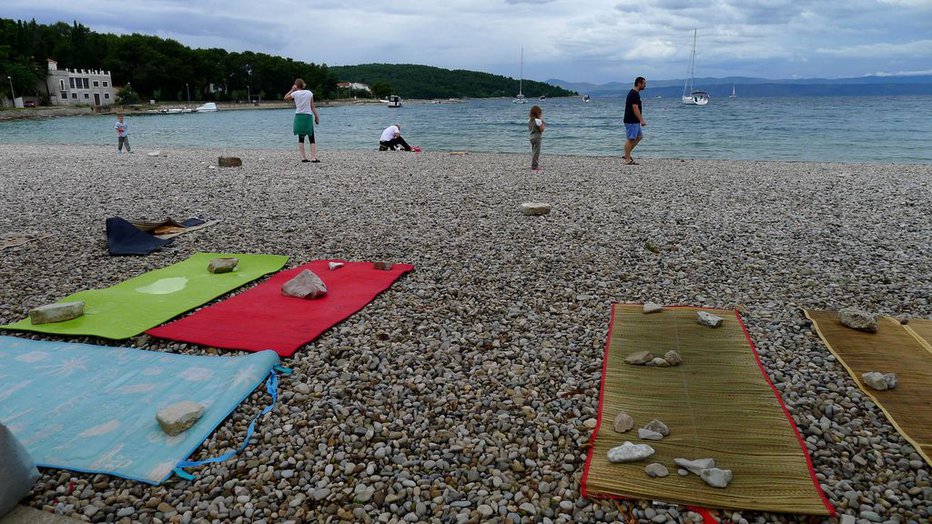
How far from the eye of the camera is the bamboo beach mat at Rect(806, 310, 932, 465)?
3018 millimetres

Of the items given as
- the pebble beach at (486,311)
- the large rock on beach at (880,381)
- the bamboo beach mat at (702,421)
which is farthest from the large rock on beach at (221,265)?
the large rock on beach at (880,381)

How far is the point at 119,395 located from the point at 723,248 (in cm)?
596

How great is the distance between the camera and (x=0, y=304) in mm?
4785

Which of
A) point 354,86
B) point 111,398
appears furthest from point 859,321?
point 354,86

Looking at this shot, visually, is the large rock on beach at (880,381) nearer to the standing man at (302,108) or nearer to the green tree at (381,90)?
the standing man at (302,108)

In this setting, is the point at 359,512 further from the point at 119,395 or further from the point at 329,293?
the point at 329,293

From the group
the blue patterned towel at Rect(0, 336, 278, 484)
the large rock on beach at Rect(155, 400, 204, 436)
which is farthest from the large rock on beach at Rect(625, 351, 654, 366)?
the large rock on beach at Rect(155, 400, 204, 436)

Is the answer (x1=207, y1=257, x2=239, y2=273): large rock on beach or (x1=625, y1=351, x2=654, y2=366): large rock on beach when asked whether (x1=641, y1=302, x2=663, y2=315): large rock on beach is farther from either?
(x1=207, y1=257, x2=239, y2=273): large rock on beach

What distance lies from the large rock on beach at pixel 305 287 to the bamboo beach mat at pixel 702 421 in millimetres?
2528

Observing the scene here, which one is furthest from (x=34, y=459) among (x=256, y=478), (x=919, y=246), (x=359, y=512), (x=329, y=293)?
(x=919, y=246)

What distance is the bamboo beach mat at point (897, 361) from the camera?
3018 mm

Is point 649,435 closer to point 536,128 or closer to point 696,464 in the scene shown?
point 696,464

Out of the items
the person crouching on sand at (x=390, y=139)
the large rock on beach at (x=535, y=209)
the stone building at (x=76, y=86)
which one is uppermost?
the stone building at (x=76, y=86)

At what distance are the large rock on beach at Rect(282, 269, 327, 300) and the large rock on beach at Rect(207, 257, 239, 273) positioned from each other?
103cm
